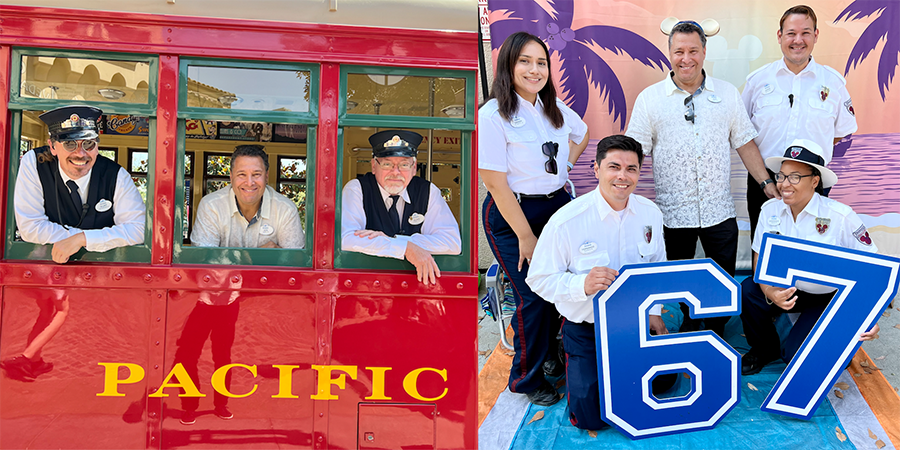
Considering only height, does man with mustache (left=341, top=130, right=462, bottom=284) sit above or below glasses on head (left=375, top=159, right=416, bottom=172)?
below

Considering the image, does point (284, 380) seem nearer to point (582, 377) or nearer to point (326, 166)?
point (326, 166)

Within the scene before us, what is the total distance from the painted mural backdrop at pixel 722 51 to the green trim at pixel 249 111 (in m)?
1.90

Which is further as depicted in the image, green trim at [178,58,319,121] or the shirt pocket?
the shirt pocket

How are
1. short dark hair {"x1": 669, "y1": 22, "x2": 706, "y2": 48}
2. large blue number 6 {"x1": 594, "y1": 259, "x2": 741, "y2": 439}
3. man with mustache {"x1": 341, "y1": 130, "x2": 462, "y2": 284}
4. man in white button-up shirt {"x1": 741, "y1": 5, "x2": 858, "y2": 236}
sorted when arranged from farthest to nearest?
man in white button-up shirt {"x1": 741, "y1": 5, "x2": 858, "y2": 236} < short dark hair {"x1": 669, "y1": 22, "x2": 706, "y2": 48} < large blue number 6 {"x1": 594, "y1": 259, "x2": 741, "y2": 439} < man with mustache {"x1": 341, "y1": 130, "x2": 462, "y2": 284}

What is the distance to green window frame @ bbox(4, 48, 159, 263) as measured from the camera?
8.59 ft

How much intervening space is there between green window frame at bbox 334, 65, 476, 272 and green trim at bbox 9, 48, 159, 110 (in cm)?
84

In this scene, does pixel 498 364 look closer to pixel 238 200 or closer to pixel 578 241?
pixel 578 241

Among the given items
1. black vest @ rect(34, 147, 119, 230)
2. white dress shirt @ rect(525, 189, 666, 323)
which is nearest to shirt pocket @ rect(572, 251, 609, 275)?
white dress shirt @ rect(525, 189, 666, 323)

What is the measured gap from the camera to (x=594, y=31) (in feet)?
14.0

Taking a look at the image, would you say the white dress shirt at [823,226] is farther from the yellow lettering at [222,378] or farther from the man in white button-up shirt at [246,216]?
the yellow lettering at [222,378]

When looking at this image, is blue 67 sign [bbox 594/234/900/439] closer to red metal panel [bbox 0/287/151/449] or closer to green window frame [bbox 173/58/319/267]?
green window frame [bbox 173/58/319/267]

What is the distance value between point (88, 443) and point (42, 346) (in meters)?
0.49

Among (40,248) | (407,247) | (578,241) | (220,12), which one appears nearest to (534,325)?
(578,241)

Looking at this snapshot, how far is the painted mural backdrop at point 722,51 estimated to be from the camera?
13.9 ft
